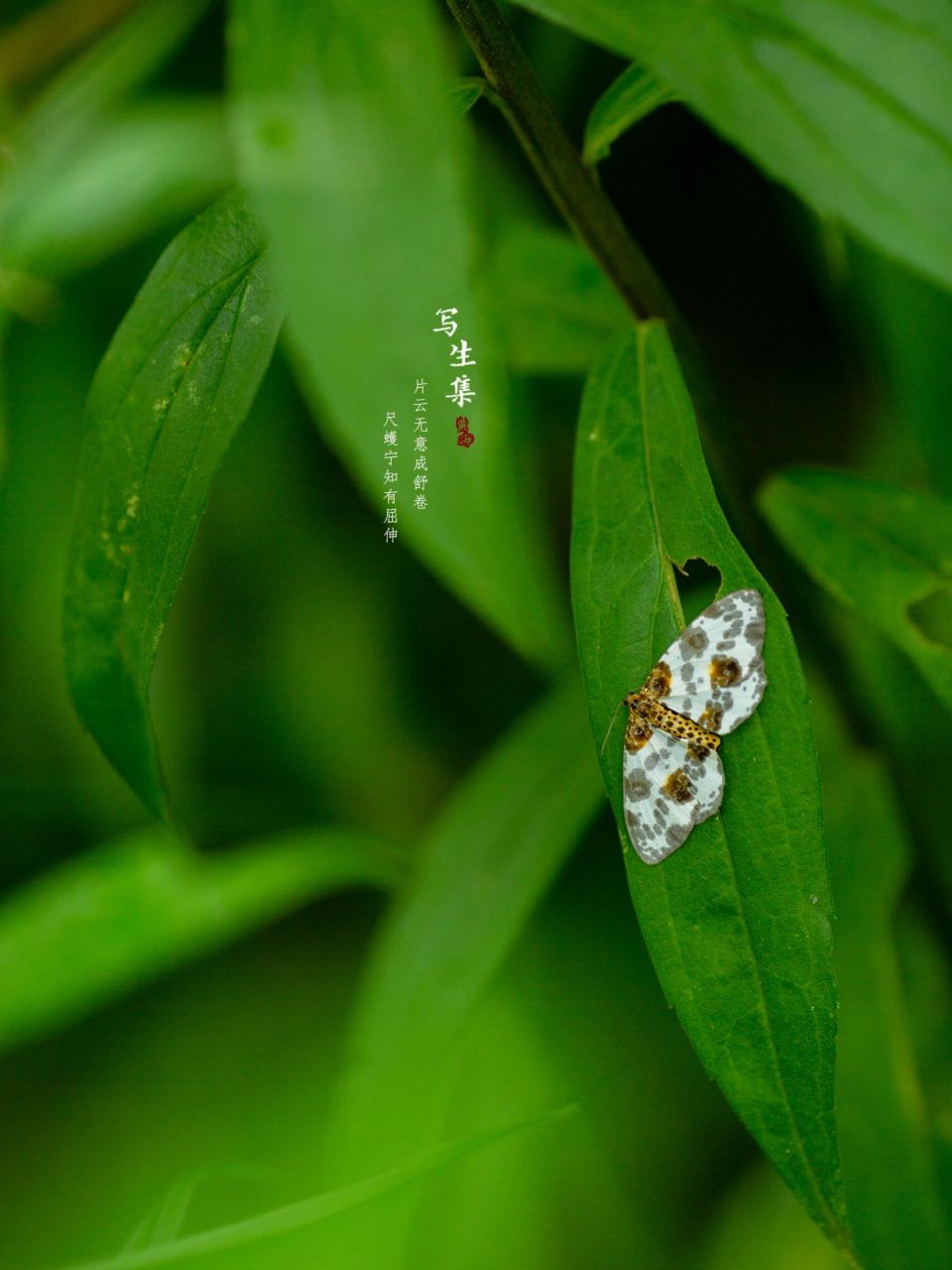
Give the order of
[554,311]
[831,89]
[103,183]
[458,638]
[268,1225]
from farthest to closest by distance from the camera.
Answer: [458,638]
[103,183]
[554,311]
[268,1225]
[831,89]

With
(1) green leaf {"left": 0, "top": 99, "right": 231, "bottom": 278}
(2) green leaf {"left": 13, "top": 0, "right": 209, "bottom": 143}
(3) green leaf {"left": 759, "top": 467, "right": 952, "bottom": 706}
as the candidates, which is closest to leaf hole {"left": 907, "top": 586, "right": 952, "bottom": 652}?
(3) green leaf {"left": 759, "top": 467, "right": 952, "bottom": 706}

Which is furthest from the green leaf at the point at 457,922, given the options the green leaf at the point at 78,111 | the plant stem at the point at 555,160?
the green leaf at the point at 78,111

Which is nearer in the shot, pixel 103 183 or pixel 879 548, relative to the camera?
pixel 879 548

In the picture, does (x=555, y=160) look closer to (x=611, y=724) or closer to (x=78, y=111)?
(x=611, y=724)

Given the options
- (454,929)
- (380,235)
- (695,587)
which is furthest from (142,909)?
(380,235)

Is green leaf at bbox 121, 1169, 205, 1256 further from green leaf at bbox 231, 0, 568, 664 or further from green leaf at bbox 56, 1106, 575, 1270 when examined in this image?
green leaf at bbox 231, 0, 568, 664

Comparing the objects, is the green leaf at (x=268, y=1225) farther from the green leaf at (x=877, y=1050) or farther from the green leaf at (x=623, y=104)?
the green leaf at (x=623, y=104)
